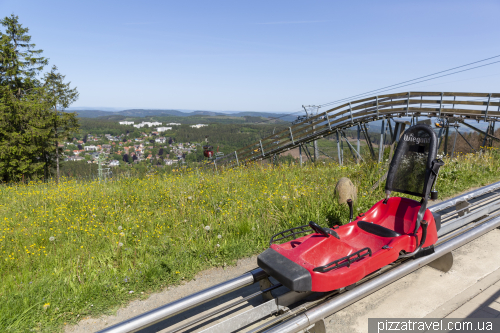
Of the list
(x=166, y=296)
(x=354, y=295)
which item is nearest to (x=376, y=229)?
(x=354, y=295)

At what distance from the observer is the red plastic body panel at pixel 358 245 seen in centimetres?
253

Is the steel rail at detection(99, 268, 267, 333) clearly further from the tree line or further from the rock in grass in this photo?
the tree line

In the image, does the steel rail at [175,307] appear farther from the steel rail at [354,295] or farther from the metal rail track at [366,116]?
the metal rail track at [366,116]

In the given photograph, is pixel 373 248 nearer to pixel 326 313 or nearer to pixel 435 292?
pixel 435 292

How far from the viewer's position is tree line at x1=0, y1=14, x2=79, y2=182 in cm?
2173

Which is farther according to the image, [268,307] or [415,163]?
[415,163]

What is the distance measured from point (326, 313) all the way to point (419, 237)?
1.44 metres

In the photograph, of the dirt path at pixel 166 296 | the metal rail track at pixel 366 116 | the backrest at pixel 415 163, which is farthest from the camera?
the metal rail track at pixel 366 116

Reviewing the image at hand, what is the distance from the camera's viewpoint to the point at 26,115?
71.5 feet

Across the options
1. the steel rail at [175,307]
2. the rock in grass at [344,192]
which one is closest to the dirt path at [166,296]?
the steel rail at [175,307]

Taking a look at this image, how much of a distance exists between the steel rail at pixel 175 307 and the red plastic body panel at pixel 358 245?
1.41ft

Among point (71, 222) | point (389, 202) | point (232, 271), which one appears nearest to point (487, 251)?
point (389, 202)

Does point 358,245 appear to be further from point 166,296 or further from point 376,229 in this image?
point 166,296

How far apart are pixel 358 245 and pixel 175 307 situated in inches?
82.3
